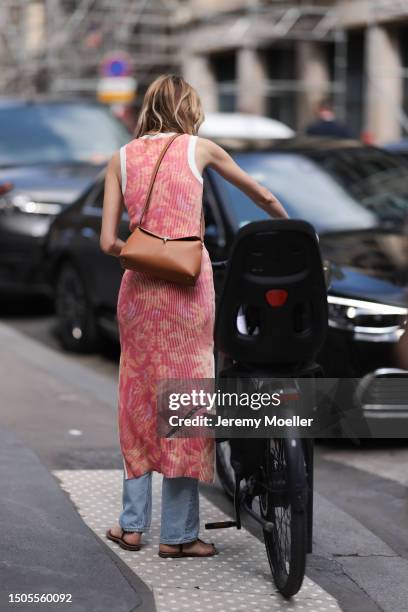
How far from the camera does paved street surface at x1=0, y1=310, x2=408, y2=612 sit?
4.36 metres

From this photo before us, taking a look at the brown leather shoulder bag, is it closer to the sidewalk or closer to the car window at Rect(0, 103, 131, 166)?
the sidewalk

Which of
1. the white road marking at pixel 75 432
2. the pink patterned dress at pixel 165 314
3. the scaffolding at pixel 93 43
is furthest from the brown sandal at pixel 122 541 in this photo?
the scaffolding at pixel 93 43

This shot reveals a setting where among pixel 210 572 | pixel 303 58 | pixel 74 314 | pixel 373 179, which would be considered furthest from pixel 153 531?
pixel 303 58

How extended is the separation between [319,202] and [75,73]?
2808 centimetres

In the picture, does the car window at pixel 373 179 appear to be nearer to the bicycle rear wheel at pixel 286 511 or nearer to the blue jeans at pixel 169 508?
the blue jeans at pixel 169 508

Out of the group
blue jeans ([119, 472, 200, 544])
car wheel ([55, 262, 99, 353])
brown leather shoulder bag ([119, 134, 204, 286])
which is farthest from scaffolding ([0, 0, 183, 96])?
brown leather shoulder bag ([119, 134, 204, 286])

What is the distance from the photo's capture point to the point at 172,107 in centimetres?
457

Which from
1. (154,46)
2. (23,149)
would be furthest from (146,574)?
(154,46)

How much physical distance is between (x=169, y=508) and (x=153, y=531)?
35cm

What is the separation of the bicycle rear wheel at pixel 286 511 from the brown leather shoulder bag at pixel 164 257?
636 millimetres

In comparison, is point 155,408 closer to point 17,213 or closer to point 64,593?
point 64,593

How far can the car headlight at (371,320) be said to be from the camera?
6465 mm

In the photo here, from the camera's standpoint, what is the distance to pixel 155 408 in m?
4.64

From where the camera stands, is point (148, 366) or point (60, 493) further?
point (60, 493)
